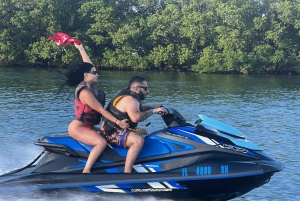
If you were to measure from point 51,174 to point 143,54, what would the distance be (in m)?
45.4

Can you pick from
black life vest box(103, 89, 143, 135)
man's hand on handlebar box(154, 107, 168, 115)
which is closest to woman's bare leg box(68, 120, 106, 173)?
black life vest box(103, 89, 143, 135)

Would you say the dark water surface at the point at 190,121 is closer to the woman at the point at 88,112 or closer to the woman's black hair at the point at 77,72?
the woman at the point at 88,112

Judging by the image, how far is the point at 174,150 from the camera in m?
5.13

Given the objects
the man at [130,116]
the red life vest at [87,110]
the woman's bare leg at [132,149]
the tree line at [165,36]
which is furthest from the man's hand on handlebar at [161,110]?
the tree line at [165,36]

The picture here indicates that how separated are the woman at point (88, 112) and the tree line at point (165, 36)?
40.7 metres

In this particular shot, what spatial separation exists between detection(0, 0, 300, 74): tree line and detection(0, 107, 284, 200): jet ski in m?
40.7

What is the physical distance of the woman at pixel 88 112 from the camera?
16.8ft

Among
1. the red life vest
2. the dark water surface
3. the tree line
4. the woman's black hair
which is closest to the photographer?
the red life vest

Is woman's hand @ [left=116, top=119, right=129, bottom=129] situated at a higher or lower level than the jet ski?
higher

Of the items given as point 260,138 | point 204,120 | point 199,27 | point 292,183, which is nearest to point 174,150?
point 204,120

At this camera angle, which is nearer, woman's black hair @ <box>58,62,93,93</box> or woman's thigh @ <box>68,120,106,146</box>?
woman's thigh @ <box>68,120,106,146</box>

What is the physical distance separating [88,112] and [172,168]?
111 centimetres

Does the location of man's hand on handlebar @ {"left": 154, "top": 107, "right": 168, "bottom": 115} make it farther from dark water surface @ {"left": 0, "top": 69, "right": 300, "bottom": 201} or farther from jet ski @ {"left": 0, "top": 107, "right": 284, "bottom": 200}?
dark water surface @ {"left": 0, "top": 69, "right": 300, "bottom": 201}

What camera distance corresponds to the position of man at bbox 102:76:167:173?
5.07 meters
